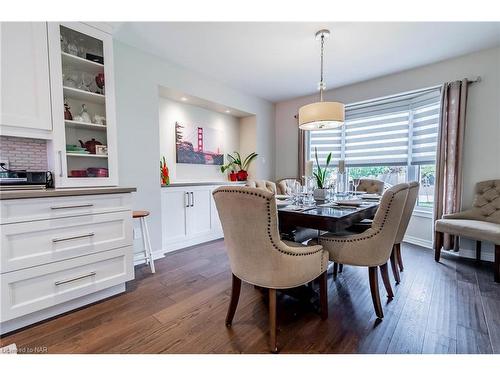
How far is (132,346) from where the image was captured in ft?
4.45

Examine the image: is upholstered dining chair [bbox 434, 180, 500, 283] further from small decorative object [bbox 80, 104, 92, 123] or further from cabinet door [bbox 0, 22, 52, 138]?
cabinet door [bbox 0, 22, 52, 138]

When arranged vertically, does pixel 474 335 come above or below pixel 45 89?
below

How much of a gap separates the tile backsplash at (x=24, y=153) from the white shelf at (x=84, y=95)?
1.57ft

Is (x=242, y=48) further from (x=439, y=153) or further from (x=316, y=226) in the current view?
(x=439, y=153)

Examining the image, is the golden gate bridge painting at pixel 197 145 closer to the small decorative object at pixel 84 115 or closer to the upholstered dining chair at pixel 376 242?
the small decorative object at pixel 84 115

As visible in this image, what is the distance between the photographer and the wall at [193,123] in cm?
340

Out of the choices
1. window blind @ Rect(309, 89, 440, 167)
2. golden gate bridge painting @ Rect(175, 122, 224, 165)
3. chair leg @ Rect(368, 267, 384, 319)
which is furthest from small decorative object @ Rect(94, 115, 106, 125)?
window blind @ Rect(309, 89, 440, 167)

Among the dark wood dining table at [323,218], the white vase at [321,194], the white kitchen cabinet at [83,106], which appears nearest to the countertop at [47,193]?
the white kitchen cabinet at [83,106]

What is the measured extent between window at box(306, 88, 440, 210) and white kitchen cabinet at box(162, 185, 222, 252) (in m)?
2.19

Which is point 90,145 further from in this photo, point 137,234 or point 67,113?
point 137,234

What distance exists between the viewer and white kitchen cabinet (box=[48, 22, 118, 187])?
1.84 m

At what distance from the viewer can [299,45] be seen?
2.52 m

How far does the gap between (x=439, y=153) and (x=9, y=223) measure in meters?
4.32
